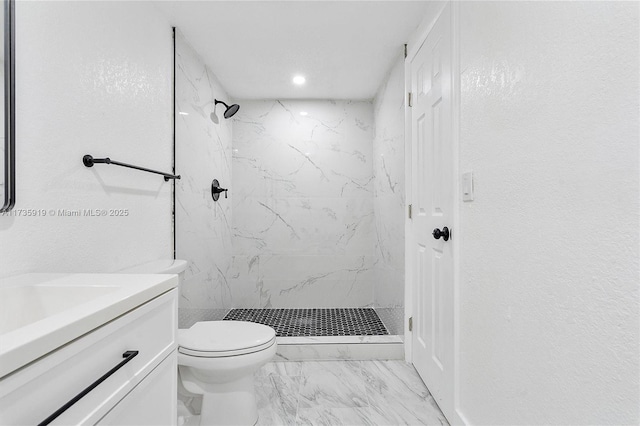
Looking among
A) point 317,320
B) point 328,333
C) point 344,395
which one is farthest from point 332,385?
point 317,320

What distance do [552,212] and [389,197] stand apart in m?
1.88

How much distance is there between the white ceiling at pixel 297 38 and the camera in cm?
196

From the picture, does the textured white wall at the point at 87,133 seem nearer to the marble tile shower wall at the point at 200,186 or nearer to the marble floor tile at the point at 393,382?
the marble tile shower wall at the point at 200,186

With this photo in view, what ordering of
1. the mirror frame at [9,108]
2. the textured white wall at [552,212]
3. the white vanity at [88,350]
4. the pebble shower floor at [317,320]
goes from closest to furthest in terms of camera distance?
1. the white vanity at [88,350]
2. the textured white wall at [552,212]
3. the mirror frame at [9,108]
4. the pebble shower floor at [317,320]

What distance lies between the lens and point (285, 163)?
3490 mm

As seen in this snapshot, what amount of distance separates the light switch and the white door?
Result: 0.33ft

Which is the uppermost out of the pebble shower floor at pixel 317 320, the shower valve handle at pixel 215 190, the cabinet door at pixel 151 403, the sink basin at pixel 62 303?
the shower valve handle at pixel 215 190

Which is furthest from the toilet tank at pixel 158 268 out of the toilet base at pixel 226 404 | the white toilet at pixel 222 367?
the toilet base at pixel 226 404

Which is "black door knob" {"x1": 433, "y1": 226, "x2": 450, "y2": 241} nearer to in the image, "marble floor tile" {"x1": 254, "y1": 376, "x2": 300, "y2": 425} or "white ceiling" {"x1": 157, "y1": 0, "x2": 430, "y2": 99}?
"marble floor tile" {"x1": 254, "y1": 376, "x2": 300, "y2": 425}

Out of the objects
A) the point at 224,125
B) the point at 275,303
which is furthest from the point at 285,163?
the point at 275,303

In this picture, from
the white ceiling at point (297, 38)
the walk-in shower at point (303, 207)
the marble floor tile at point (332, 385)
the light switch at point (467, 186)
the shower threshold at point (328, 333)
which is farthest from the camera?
the walk-in shower at point (303, 207)

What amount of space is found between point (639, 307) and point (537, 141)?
1.57ft

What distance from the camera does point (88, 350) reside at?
678mm

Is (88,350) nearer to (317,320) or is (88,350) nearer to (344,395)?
(344,395)
